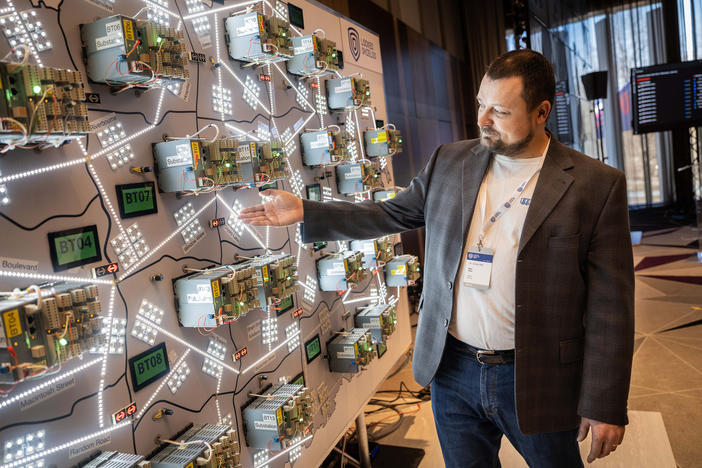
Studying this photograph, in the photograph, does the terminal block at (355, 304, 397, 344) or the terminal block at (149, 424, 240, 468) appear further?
the terminal block at (355, 304, 397, 344)

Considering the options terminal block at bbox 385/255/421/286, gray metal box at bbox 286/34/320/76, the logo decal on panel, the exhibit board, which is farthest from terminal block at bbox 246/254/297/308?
the logo decal on panel

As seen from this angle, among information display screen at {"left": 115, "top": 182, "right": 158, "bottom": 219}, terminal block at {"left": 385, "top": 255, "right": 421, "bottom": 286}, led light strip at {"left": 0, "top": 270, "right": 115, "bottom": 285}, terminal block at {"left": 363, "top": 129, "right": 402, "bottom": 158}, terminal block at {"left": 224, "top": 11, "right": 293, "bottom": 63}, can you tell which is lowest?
terminal block at {"left": 385, "top": 255, "right": 421, "bottom": 286}

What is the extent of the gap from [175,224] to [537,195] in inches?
44.7

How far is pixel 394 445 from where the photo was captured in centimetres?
337

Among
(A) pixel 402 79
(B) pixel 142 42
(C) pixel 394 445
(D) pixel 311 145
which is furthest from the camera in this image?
(A) pixel 402 79

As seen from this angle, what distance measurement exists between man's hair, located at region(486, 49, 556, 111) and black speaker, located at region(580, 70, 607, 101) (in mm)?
7981

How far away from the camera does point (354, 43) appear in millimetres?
3453

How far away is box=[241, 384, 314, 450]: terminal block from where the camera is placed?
2.06 m

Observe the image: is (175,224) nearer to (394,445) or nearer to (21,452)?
(21,452)

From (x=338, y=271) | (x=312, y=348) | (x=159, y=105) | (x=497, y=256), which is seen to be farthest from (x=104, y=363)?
(x=338, y=271)

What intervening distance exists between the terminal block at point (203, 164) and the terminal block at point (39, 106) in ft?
1.23

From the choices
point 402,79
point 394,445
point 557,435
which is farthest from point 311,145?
point 402,79

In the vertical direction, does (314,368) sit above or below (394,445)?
above

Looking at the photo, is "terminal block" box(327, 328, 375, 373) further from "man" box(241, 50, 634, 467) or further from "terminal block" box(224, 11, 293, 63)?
"terminal block" box(224, 11, 293, 63)
